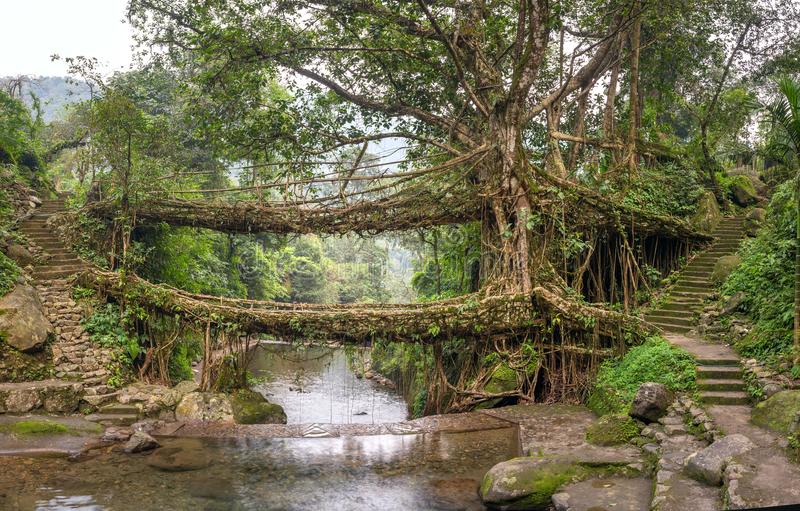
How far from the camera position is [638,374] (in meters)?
7.92

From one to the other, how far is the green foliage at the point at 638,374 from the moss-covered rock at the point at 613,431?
1.57 feet

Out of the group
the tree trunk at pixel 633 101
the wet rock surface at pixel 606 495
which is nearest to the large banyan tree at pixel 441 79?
the tree trunk at pixel 633 101

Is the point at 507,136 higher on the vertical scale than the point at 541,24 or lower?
lower

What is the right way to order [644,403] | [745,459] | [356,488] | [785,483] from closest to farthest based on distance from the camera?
[785,483]
[745,459]
[356,488]
[644,403]

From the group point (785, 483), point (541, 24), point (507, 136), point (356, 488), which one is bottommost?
point (356, 488)

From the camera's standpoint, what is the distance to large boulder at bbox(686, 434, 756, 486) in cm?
494

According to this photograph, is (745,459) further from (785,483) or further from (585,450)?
(585,450)

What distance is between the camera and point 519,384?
29.8 ft

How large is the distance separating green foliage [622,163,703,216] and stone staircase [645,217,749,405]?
96cm

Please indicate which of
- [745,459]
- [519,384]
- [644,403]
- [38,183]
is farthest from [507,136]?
[38,183]

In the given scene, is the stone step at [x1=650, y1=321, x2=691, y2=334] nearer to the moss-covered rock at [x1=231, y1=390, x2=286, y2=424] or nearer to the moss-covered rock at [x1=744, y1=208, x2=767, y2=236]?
the moss-covered rock at [x1=744, y1=208, x2=767, y2=236]

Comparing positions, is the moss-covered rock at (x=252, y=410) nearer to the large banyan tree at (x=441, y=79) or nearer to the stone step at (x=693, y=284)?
the large banyan tree at (x=441, y=79)

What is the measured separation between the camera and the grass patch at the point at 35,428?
285 inches

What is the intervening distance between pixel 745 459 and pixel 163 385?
869cm
